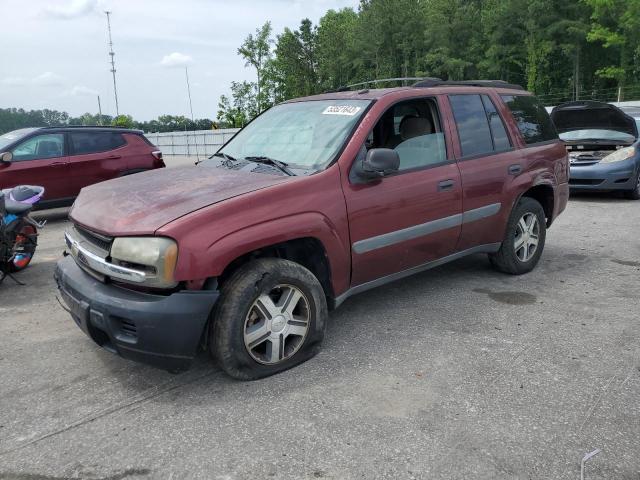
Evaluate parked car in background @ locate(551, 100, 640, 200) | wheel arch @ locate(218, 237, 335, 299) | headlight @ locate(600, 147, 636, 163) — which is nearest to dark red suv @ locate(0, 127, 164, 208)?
wheel arch @ locate(218, 237, 335, 299)

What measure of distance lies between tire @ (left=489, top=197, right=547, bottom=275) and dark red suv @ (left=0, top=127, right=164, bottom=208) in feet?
23.3

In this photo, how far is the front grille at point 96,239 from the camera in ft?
10.3

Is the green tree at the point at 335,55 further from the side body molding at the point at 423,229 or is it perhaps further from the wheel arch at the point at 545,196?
the side body molding at the point at 423,229

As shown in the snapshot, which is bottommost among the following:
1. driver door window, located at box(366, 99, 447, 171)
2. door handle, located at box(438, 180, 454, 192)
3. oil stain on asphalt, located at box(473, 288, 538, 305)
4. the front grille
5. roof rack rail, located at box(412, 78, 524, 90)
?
oil stain on asphalt, located at box(473, 288, 538, 305)

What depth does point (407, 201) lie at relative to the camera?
400 centimetres

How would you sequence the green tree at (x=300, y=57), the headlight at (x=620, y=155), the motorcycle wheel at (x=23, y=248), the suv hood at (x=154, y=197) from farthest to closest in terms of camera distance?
the green tree at (x=300, y=57) < the headlight at (x=620, y=155) < the motorcycle wheel at (x=23, y=248) < the suv hood at (x=154, y=197)

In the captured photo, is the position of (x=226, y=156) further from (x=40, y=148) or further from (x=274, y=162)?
(x=40, y=148)

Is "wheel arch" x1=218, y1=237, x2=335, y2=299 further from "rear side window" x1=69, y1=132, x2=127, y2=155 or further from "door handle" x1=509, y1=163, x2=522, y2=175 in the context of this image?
"rear side window" x1=69, y1=132, x2=127, y2=155

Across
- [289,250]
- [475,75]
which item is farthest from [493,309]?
[475,75]

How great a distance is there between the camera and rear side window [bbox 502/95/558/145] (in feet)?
17.0

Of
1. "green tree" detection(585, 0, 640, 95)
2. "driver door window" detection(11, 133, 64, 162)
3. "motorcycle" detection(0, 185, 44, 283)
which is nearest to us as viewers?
"motorcycle" detection(0, 185, 44, 283)

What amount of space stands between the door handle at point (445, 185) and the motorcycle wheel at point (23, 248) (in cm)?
427

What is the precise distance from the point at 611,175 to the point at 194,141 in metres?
28.5

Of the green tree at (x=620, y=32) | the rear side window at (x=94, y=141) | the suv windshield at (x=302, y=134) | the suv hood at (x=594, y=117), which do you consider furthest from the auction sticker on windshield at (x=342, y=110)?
the green tree at (x=620, y=32)
